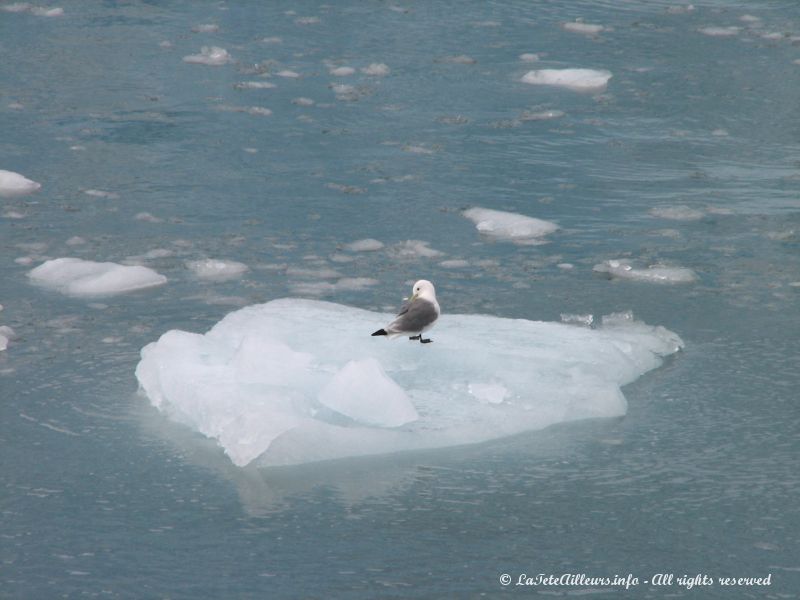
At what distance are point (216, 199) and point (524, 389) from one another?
2.24 meters

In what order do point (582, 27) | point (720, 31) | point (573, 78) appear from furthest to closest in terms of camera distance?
point (582, 27), point (720, 31), point (573, 78)

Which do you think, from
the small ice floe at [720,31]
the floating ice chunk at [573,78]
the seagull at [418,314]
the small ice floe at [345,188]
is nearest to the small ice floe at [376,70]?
the floating ice chunk at [573,78]

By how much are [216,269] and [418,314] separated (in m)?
1.43

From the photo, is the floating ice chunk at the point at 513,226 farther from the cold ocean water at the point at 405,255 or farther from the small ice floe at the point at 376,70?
the small ice floe at the point at 376,70

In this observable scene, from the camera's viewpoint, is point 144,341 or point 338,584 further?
point 144,341

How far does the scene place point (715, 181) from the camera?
226 inches

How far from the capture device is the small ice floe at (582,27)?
309 inches

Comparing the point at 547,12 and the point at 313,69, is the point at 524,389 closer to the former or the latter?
the point at 313,69

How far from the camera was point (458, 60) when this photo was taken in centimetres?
736

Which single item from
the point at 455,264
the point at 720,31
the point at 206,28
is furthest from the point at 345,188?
the point at 720,31

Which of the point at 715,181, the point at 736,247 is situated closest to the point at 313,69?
the point at 715,181

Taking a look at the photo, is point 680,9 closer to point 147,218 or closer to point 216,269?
point 147,218

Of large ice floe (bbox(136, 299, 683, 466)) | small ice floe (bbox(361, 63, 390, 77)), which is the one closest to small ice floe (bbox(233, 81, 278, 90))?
small ice floe (bbox(361, 63, 390, 77))

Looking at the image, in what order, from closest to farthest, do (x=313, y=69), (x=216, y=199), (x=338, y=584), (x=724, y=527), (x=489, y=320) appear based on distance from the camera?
(x=338, y=584), (x=724, y=527), (x=489, y=320), (x=216, y=199), (x=313, y=69)
